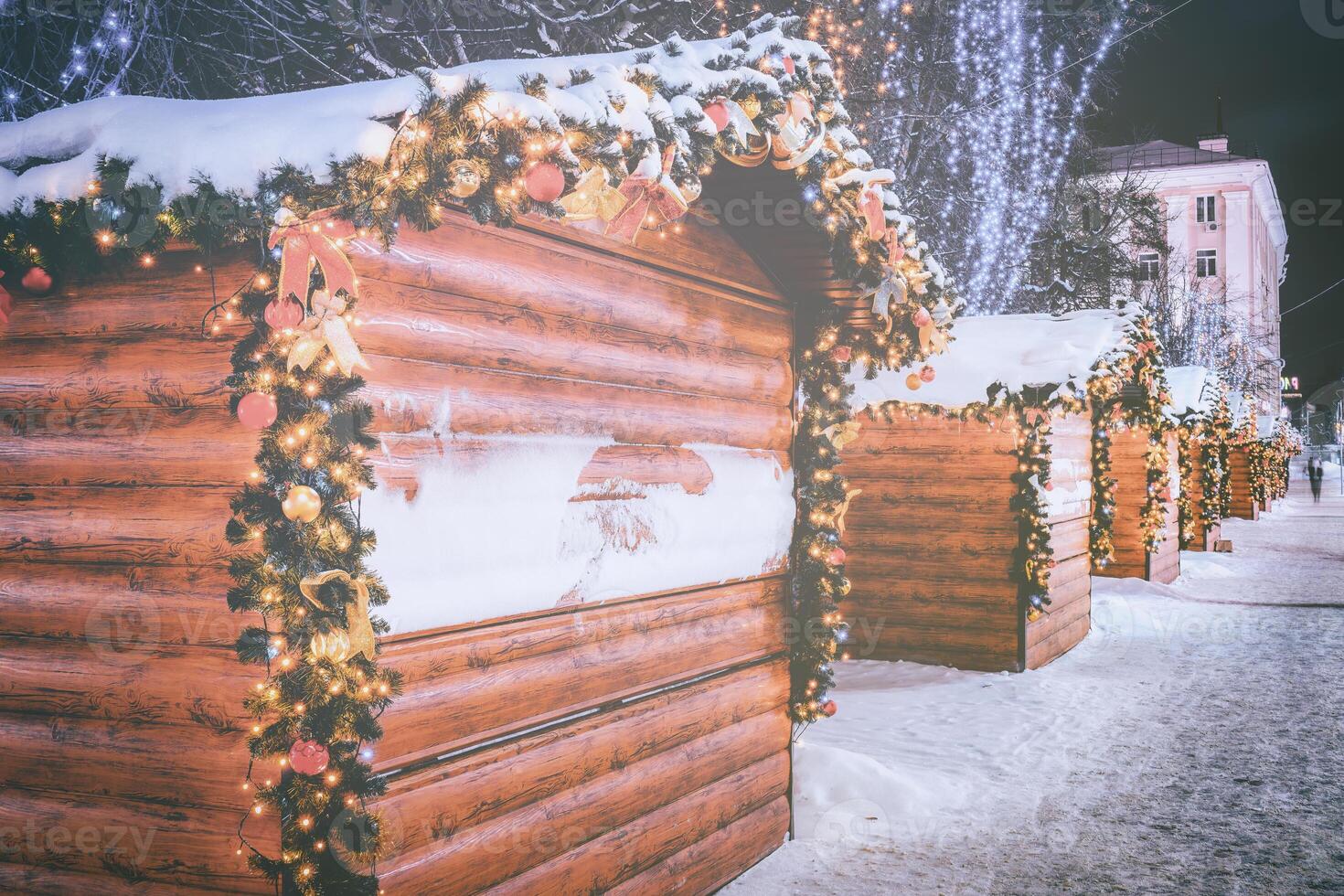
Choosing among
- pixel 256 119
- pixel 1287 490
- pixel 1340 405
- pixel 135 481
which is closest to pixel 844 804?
pixel 135 481

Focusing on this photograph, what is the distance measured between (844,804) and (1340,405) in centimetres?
10603

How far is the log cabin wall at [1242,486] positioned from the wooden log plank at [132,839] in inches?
1411

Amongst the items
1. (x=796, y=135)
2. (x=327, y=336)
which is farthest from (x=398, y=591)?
(x=796, y=135)

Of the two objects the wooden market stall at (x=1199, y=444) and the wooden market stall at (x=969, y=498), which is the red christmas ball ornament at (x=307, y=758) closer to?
the wooden market stall at (x=969, y=498)

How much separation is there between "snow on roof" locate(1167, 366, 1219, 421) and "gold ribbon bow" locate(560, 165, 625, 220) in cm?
1870

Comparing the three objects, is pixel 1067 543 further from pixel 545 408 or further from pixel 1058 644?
pixel 545 408

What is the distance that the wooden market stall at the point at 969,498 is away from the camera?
33.2 feet

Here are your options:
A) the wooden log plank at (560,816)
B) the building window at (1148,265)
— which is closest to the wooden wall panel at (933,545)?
the wooden log plank at (560,816)

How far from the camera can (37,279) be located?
3254 millimetres

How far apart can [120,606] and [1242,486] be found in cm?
3793

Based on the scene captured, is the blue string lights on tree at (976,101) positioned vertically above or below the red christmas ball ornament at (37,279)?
above

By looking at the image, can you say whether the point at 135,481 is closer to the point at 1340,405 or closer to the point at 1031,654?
the point at 1031,654

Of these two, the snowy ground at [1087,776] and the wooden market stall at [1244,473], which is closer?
the snowy ground at [1087,776]

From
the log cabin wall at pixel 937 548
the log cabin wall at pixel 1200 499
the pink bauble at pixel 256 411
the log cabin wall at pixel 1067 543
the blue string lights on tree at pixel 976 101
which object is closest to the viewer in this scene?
the pink bauble at pixel 256 411
